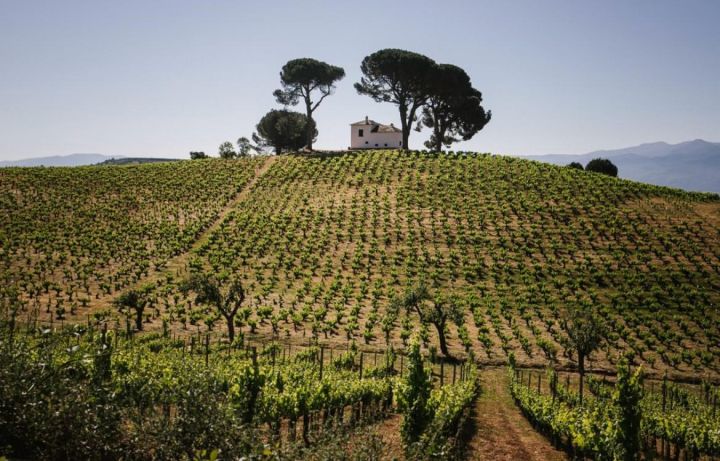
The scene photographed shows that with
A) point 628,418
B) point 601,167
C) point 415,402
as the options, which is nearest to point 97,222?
point 415,402

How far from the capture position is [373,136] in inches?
3794

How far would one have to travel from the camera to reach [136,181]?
222 ft

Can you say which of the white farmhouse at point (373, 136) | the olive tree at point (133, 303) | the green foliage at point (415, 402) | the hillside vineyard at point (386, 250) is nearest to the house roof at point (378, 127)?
the white farmhouse at point (373, 136)

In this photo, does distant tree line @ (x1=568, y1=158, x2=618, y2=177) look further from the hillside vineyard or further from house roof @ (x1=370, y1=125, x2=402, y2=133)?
house roof @ (x1=370, y1=125, x2=402, y2=133)

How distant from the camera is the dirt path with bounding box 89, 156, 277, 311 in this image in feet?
116

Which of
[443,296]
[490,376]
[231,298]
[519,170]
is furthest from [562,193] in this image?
[231,298]

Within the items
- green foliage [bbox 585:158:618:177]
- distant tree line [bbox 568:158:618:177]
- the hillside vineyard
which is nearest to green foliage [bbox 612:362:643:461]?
the hillside vineyard

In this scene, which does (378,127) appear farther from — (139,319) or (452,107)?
(139,319)

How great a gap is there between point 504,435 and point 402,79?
7704 cm

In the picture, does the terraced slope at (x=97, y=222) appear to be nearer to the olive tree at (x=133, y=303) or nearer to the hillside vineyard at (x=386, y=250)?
the hillside vineyard at (x=386, y=250)

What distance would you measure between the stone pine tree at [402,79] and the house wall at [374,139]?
21.4 feet

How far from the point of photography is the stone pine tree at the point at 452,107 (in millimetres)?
87312

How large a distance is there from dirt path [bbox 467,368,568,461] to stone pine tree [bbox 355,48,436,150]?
69232 mm

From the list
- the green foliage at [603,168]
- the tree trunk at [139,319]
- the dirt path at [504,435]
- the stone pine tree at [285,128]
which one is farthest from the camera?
the stone pine tree at [285,128]
